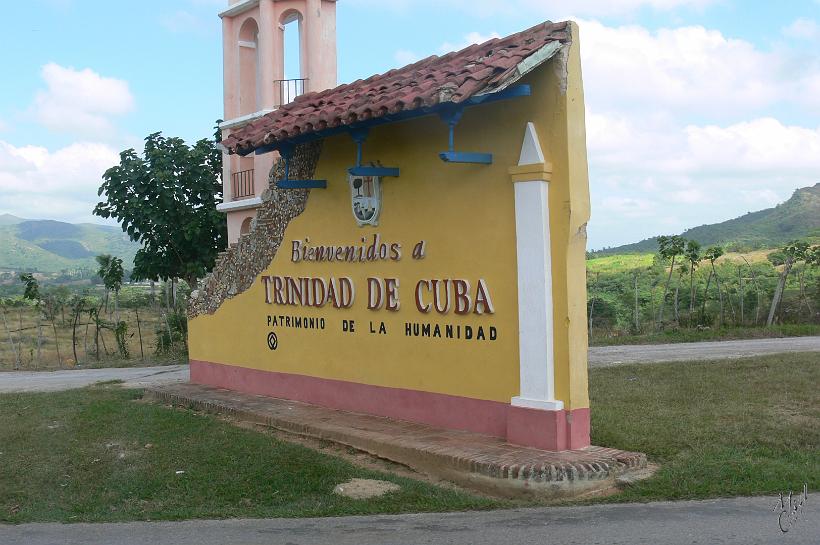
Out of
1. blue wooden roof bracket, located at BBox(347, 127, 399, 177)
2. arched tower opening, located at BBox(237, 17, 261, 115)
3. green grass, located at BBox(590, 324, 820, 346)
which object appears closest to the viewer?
blue wooden roof bracket, located at BBox(347, 127, 399, 177)

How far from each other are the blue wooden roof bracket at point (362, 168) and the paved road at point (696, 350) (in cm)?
726

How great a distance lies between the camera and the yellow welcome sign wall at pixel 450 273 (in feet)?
25.0

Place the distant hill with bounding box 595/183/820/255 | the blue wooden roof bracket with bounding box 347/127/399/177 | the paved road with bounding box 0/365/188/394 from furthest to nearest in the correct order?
the distant hill with bounding box 595/183/820/255 → the paved road with bounding box 0/365/188/394 → the blue wooden roof bracket with bounding box 347/127/399/177

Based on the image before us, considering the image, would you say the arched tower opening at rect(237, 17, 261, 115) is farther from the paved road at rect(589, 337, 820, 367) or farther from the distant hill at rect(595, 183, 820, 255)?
the distant hill at rect(595, 183, 820, 255)

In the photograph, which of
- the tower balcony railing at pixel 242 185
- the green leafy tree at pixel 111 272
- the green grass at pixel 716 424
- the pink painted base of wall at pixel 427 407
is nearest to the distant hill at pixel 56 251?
the green leafy tree at pixel 111 272

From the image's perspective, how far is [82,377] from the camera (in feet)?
59.5

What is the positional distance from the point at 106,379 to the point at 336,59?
9148mm

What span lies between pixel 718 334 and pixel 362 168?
13481 millimetres

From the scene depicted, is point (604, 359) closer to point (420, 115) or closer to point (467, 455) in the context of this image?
point (420, 115)

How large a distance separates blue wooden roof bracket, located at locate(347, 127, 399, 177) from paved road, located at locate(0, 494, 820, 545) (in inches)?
152

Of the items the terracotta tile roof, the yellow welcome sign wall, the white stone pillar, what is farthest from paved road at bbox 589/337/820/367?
the white stone pillar

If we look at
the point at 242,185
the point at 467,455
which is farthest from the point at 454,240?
the point at 242,185

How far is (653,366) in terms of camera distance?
13828 millimetres

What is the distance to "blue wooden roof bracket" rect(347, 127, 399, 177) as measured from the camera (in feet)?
29.6
